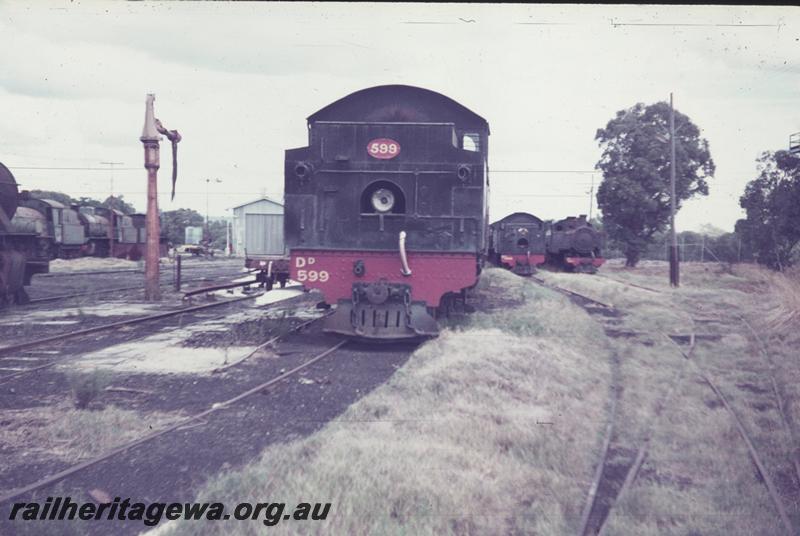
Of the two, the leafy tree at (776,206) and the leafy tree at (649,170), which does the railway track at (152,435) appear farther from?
the leafy tree at (649,170)

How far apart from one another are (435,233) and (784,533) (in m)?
5.61

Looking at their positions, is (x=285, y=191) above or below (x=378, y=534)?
above

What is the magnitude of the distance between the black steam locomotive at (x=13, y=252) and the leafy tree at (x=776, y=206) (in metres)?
14.8

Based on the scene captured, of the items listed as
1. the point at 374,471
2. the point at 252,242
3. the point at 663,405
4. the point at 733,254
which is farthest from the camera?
the point at 733,254

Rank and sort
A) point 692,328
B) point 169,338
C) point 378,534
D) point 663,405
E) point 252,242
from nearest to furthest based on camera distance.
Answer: point 378,534 < point 663,405 < point 169,338 < point 692,328 < point 252,242

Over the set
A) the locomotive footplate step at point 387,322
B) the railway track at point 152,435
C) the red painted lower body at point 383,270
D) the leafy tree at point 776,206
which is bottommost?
the railway track at point 152,435

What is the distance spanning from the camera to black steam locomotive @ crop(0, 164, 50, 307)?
474 inches

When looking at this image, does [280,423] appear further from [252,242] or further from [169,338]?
[252,242]

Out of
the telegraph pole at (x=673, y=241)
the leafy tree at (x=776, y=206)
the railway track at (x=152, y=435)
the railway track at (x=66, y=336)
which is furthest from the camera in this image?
the telegraph pole at (x=673, y=241)

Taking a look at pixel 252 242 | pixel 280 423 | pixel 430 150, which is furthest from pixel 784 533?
pixel 252 242

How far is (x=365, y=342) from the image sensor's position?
837 centimetres

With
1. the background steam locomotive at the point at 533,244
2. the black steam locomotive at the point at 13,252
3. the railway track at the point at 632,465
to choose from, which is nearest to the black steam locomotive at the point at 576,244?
the background steam locomotive at the point at 533,244

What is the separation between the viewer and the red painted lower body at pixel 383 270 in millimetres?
8242

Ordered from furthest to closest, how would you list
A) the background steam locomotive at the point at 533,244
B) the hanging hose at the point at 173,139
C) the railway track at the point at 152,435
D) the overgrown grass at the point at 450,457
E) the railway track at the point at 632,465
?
the background steam locomotive at the point at 533,244 → the hanging hose at the point at 173,139 → the railway track at the point at 152,435 → the railway track at the point at 632,465 → the overgrown grass at the point at 450,457
